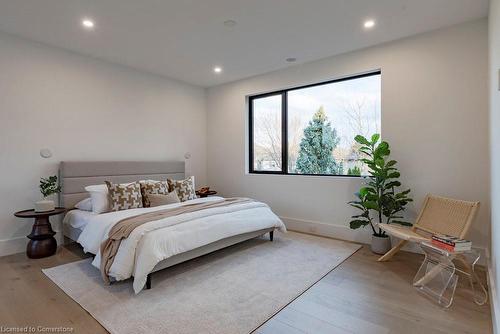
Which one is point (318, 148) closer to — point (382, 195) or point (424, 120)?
point (382, 195)

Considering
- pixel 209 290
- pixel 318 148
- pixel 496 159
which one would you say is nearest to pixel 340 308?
pixel 209 290

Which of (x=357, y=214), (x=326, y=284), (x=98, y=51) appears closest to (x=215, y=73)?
(x=98, y=51)

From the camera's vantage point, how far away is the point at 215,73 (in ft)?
16.2

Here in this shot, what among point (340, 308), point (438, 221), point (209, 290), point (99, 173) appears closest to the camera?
point (340, 308)

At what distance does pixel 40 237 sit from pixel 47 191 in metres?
0.59

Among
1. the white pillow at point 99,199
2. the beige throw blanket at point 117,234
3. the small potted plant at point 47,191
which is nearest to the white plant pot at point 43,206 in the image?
the small potted plant at point 47,191

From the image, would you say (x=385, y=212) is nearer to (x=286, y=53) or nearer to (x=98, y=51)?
(x=286, y=53)

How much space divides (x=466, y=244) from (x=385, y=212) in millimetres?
1014

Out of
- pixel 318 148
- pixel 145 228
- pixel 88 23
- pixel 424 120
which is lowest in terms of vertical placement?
pixel 145 228

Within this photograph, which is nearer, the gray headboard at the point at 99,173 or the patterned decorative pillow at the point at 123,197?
the patterned decorative pillow at the point at 123,197

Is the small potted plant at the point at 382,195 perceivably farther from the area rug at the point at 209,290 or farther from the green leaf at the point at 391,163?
the area rug at the point at 209,290

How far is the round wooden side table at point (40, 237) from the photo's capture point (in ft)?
10.9

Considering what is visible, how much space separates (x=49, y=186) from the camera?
11.9 ft

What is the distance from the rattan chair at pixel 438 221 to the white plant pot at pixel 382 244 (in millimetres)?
156
